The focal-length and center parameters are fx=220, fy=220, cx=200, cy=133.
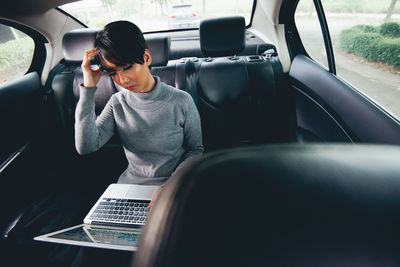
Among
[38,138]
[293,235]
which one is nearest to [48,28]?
[38,138]

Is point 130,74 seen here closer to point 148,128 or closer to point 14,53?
point 148,128

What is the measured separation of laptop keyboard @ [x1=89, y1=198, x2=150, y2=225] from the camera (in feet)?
3.11

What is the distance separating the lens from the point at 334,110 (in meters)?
1.39

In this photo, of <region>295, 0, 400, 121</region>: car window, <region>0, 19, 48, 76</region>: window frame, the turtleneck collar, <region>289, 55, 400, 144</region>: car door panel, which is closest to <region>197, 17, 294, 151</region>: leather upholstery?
<region>289, 55, 400, 144</region>: car door panel

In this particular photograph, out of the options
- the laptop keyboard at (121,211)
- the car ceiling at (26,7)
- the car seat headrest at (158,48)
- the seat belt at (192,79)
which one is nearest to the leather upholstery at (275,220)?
the laptop keyboard at (121,211)

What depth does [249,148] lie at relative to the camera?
0.38 metres

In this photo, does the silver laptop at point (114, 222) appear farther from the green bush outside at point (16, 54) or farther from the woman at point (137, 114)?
the green bush outside at point (16, 54)

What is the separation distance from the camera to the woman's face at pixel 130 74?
0.99 metres

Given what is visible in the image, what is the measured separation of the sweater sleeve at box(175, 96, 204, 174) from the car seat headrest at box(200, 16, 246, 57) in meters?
0.73

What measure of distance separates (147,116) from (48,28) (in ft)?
5.64

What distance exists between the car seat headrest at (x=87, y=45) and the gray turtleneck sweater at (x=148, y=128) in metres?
0.55

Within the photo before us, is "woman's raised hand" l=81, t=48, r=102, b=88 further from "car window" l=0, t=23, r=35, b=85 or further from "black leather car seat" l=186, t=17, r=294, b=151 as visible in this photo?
"car window" l=0, t=23, r=35, b=85

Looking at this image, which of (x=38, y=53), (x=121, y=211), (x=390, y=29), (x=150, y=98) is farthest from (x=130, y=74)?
(x=38, y=53)

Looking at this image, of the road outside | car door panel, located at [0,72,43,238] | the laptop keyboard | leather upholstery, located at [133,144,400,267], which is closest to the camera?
leather upholstery, located at [133,144,400,267]
